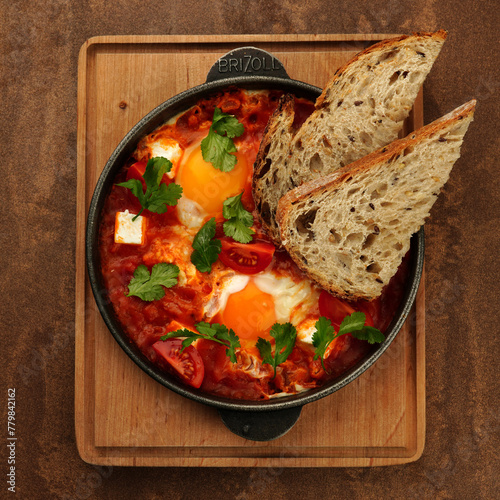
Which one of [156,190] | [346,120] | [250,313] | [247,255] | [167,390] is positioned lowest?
[167,390]

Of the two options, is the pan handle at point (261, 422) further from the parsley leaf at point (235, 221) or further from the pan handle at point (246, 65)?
the pan handle at point (246, 65)

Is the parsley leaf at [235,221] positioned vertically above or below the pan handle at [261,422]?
above

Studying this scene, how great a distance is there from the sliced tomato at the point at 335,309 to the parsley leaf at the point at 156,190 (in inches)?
36.8

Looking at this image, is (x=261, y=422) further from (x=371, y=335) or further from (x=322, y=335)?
(x=371, y=335)

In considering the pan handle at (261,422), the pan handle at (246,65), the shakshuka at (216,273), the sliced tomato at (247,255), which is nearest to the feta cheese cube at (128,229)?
the shakshuka at (216,273)

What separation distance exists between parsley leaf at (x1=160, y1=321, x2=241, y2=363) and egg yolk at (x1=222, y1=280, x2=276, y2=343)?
10 cm

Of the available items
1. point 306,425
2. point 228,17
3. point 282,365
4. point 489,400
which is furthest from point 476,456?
point 228,17

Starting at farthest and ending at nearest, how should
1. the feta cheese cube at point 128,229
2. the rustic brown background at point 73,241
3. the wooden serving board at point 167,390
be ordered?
the rustic brown background at point 73,241, the wooden serving board at point 167,390, the feta cheese cube at point 128,229

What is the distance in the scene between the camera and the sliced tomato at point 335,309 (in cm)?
241

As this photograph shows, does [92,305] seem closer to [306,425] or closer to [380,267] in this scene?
[306,425]

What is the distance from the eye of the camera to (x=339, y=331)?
2.26 m

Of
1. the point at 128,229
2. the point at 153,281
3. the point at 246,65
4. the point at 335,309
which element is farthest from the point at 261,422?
the point at 246,65

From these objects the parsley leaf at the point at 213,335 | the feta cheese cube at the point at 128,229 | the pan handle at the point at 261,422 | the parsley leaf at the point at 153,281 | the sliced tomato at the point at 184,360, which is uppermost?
the feta cheese cube at the point at 128,229

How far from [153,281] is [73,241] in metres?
0.78
